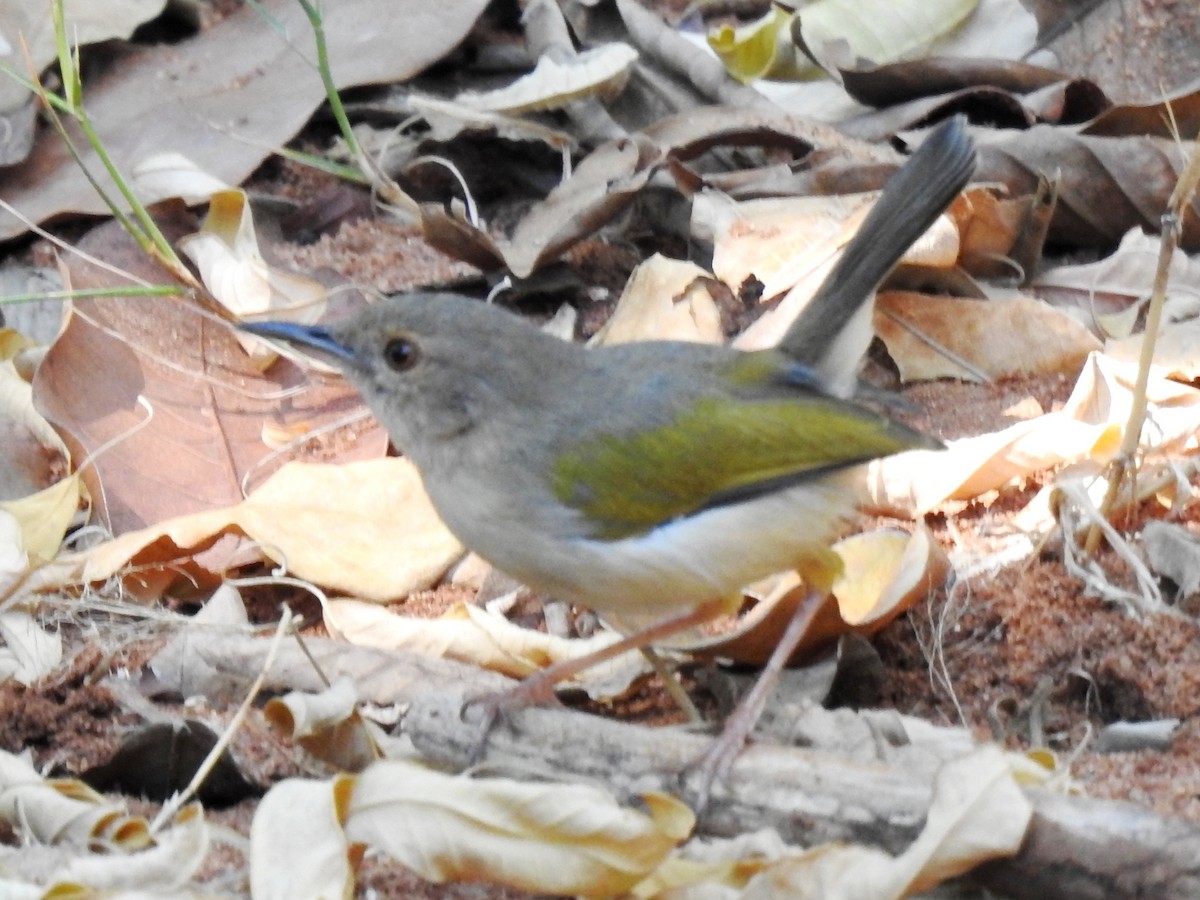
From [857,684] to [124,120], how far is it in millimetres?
3806

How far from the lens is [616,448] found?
3520 millimetres

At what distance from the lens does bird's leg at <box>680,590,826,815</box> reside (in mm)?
2811

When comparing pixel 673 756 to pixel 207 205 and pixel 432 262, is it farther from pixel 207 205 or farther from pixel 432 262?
pixel 207 205

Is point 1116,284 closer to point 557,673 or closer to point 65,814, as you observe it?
point 557,673

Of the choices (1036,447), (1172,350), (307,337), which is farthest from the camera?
(1172,350)

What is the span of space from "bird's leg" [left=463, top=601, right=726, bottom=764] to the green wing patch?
31 centimetres

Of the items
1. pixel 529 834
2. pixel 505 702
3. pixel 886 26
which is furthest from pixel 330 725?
pixel 886 26

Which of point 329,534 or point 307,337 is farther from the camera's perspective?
point 329,534

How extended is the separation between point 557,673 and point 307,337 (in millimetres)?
960

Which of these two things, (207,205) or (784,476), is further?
(207,205)

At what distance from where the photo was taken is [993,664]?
360cm

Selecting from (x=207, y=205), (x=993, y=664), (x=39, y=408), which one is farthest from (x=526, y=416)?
(x=207, y=205)

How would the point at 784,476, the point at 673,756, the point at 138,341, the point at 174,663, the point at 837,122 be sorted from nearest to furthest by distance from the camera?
the point at 673,756 → the point at 784,476 → the point at 174,663 → the point at 138,341 → the point at 837,122

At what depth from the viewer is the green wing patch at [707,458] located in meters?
3.45
